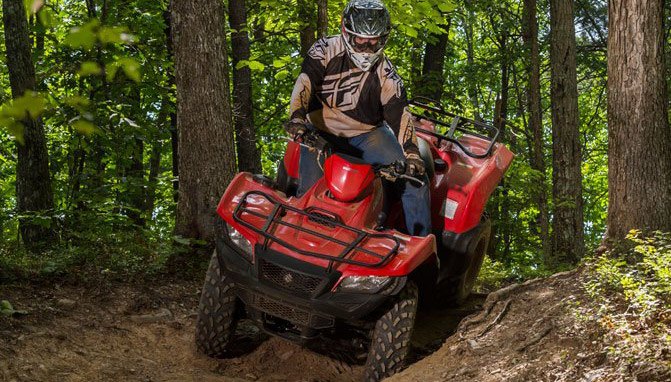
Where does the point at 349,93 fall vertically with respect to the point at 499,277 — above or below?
above

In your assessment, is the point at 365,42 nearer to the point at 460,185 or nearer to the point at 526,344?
the point at 460,185

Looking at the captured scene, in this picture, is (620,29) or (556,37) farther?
(556,37)

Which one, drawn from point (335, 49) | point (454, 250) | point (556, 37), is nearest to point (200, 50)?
point (335, 49)

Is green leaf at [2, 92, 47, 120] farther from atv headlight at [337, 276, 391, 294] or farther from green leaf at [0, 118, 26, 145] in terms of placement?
atv headlight at [337, 276, 391, 294]

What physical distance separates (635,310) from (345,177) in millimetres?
1873

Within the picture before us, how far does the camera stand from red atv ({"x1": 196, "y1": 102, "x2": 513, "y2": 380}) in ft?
15.8

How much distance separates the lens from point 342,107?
5.87 meters

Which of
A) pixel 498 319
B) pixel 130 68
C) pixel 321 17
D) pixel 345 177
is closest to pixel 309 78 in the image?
pixel 345 177

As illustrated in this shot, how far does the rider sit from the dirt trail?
115cm

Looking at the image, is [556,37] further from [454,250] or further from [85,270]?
[85,270]

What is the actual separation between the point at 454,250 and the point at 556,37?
6.91 meters

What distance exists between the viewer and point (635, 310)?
Result: 449 cm

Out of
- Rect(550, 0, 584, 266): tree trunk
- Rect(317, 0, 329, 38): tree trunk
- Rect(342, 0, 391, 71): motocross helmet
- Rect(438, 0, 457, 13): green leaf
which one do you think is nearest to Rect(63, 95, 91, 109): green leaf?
Rect(342, 0, 391, 71): motocross helmet

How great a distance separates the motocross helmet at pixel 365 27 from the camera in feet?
18.0
